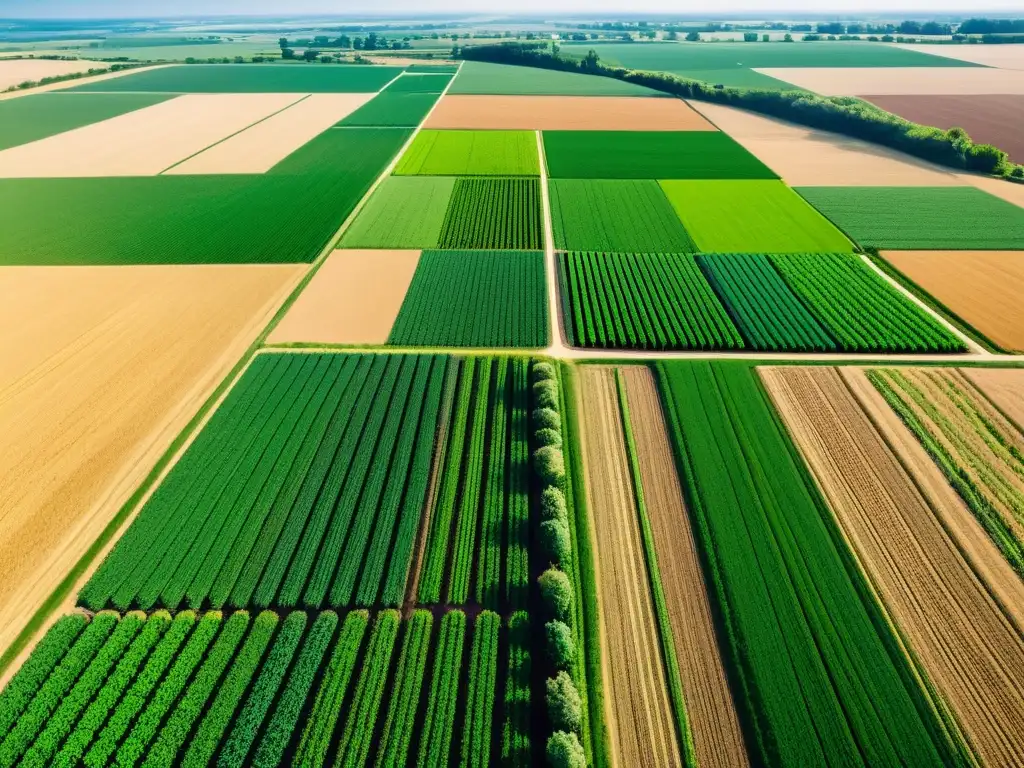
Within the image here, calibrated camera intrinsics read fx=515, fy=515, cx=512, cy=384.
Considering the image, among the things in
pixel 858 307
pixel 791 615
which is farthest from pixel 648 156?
pixel 791 615

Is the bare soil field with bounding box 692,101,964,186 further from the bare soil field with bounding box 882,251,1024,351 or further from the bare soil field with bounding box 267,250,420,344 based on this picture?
the bare soil field with bounding box 267,250,420,344

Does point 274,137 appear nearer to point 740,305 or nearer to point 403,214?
point 403,214

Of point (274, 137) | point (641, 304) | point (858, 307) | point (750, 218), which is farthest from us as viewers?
point (274, 137)

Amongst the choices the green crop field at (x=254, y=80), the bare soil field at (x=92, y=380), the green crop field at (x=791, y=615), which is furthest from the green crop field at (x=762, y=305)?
the green crop field at (x=254, y=80)

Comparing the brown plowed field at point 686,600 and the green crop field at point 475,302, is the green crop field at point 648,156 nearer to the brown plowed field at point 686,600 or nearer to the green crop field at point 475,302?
the green crop field at point 475,302

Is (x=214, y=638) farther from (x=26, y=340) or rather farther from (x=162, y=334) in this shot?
(x=26, y=340)

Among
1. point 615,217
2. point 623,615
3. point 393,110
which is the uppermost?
point 393,110

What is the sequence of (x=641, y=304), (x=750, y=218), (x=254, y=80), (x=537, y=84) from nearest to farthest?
(x=641, y=304)
(x=750, y=218)
(x=537, y=84)
(x=254, y=80)

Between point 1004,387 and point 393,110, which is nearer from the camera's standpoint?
point 1004,387
